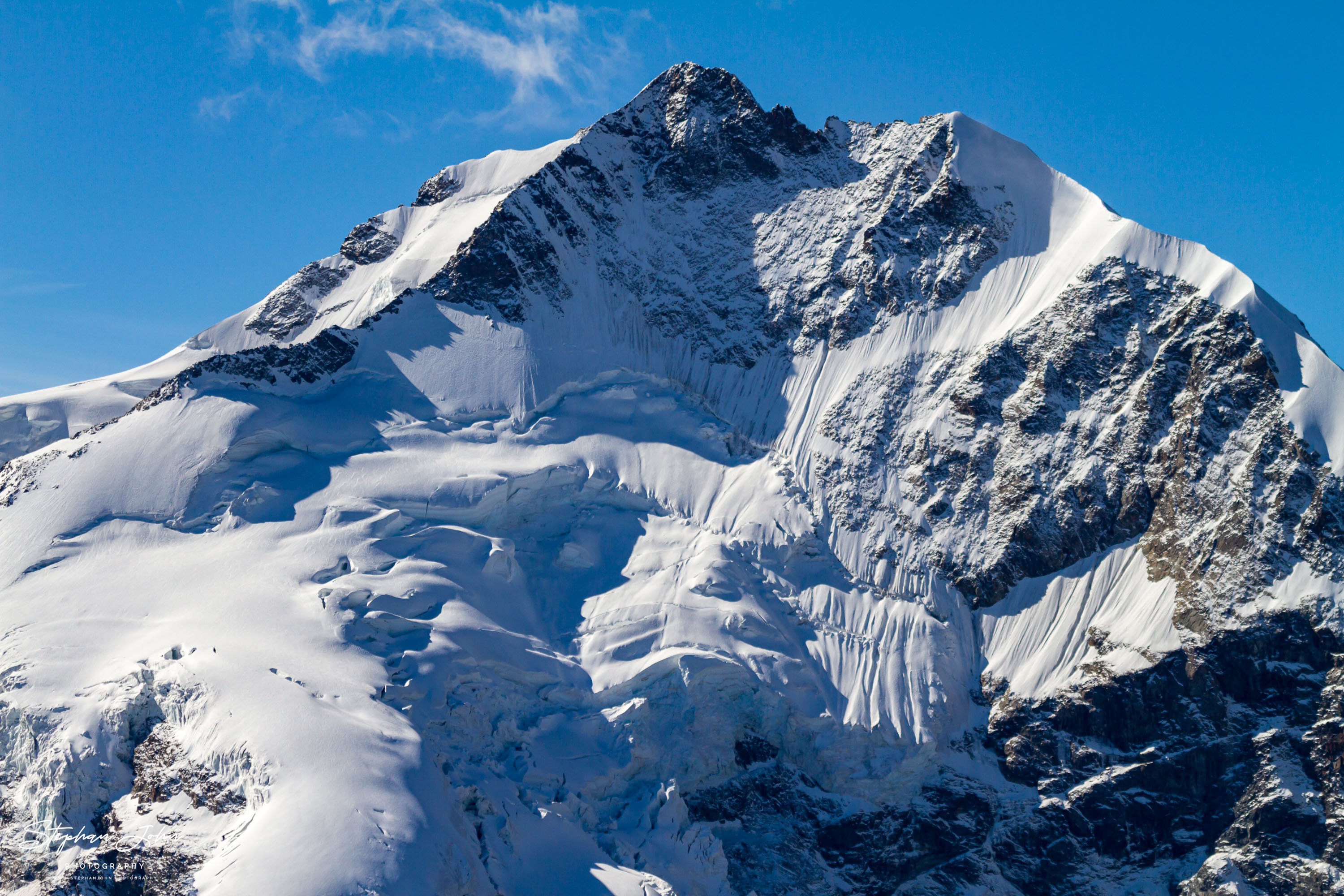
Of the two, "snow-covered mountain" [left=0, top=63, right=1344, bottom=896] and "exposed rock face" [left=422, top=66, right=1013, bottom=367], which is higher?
"exposed rock face" [left=422, top=66, right=1013, bottom=367]

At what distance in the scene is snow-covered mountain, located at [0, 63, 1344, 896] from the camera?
250 feet

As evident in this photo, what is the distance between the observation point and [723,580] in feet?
311

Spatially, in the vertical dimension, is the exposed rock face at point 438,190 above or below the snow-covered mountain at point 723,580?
above

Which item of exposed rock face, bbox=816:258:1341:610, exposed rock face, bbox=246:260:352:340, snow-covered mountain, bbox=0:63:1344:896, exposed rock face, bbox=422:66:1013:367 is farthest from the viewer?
exposed rock face, bbox=246:260:352:340

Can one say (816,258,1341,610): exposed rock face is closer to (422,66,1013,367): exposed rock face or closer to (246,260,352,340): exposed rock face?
(422,66,1013,367): exposed rock face

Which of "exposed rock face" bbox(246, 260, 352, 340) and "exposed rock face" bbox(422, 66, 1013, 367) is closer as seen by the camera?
"exposed rock face" bbox(422, 66, 1013, 367)

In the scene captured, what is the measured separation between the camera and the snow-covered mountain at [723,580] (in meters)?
76.2

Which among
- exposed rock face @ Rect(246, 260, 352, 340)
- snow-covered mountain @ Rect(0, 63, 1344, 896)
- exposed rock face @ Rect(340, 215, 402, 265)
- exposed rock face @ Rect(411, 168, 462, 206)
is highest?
exposed rock face @ Rect(411, 168, 462, 206)

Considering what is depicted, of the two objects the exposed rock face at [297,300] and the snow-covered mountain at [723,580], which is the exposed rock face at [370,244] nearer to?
the exposed rock face at [297,300]

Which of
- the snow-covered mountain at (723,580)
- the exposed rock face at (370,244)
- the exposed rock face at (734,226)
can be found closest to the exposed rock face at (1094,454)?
the snow-covered mountain at (723,580)

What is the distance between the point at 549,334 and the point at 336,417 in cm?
2063

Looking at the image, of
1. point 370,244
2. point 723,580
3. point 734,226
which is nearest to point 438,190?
point 370,244

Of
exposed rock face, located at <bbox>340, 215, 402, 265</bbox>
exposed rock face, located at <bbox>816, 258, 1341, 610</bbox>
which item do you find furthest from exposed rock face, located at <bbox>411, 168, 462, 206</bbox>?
exposed rock face, located at <bbox>816, 258, 1341, 610</bbox>

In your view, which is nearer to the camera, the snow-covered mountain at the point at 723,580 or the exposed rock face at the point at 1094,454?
the snow-covered mountain at the point at 723,580
